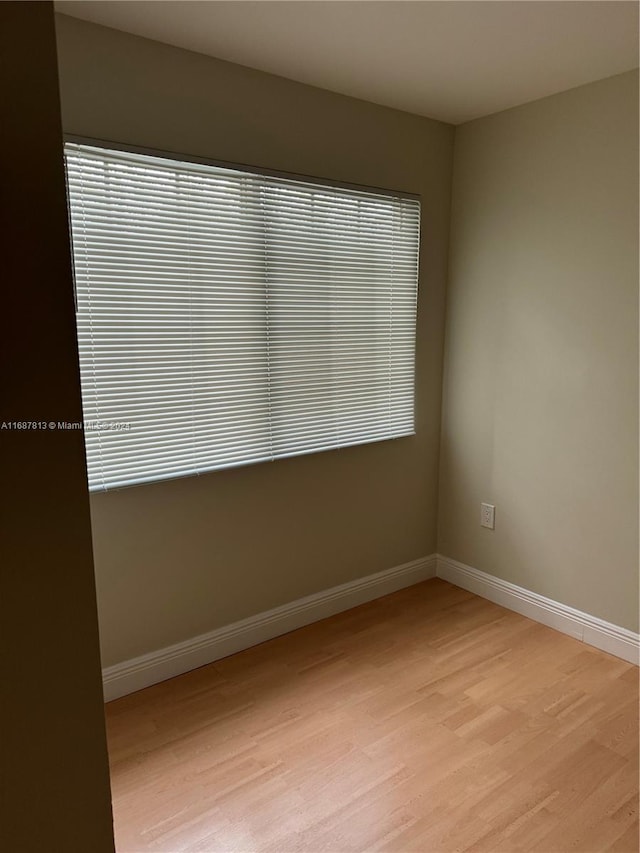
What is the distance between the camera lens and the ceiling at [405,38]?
1826 mm

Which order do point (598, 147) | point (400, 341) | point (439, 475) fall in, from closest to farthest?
point (598, 147) < point (400, 341) < point (439, 475)

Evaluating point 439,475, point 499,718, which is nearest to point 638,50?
point 439,475

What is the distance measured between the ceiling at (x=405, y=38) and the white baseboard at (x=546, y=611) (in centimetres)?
225

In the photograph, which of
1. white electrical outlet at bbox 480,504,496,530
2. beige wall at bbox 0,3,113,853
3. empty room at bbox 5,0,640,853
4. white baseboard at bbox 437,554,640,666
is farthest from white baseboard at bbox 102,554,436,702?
beige wall at bbox 0,3,113,853

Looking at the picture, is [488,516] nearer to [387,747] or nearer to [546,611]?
[546,611]

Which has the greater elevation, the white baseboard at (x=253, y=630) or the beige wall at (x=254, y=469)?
the beige wall at (x=254, y=469)

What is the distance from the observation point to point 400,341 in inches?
117

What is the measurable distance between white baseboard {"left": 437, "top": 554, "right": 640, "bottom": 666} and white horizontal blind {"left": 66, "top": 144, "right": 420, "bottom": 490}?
895 mm

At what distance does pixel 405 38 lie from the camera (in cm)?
203

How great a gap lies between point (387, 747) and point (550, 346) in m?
1.78

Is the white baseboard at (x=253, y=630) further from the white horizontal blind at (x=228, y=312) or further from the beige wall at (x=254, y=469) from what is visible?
the white horizontal blind at (x=228, y=312)

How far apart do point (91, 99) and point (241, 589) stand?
193 cm

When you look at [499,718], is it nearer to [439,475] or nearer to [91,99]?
[439,475]

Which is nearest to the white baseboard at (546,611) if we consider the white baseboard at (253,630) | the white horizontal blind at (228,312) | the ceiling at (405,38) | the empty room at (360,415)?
the empty room at (360,415)
